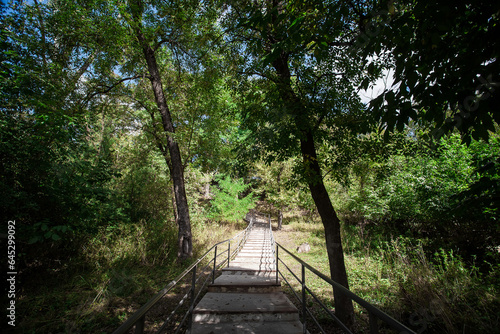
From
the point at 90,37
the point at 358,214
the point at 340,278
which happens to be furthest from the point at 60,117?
the point at 358,214

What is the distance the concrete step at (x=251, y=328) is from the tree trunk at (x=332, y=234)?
1423 millimetres

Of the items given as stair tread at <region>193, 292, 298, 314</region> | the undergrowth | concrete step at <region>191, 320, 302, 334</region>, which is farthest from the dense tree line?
concrete step at <region>191, 320, 302, 334</region>

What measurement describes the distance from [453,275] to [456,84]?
5237 millimetres

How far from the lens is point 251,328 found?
3.14 meters

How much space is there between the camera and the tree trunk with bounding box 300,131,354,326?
4090 mm

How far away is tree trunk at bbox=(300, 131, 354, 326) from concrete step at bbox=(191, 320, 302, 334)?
1.42 meters

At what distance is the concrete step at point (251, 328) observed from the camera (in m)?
3.06

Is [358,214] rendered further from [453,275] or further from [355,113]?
[355,113]

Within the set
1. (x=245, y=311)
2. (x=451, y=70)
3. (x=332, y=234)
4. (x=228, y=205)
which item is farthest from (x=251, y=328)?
(x=228, y=205)

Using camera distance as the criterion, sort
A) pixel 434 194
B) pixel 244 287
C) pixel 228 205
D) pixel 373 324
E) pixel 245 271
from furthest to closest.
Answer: pixel 228 205 < pixel 434 194 < pixel 245 271 < pixel 244 287 < pixel 373 324

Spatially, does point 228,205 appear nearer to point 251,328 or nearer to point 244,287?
point 244,287

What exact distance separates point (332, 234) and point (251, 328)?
240cm

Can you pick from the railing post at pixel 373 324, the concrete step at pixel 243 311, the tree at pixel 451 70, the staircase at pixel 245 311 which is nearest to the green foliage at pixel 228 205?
the staircase at pixel 245 311

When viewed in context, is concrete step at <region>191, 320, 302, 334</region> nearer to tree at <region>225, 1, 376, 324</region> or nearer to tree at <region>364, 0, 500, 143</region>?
tree at <region>225, 1, 376, 324</region>
